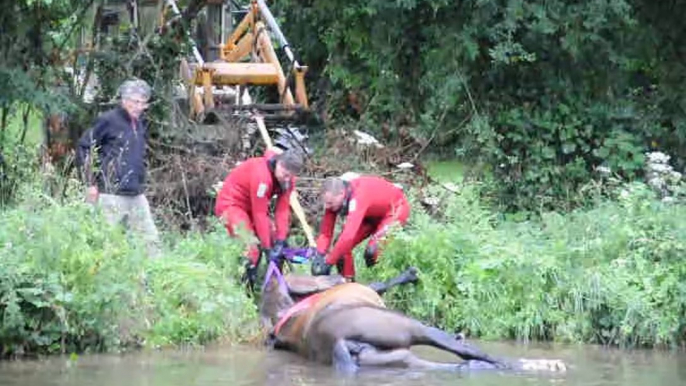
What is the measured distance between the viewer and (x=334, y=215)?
1438 cm

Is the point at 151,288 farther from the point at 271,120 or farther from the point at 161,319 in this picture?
the point at 271,120

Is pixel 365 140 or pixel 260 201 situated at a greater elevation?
pixel 365 140

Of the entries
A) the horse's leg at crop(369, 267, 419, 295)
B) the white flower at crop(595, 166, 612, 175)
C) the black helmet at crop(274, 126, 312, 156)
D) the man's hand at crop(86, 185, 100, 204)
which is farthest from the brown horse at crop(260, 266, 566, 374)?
the black helmet at crop(274, 126, 312, 156)

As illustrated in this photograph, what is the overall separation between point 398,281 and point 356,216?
0.81 metres

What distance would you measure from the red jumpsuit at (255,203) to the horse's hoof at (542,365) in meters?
3.37

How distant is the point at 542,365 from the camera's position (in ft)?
37.9

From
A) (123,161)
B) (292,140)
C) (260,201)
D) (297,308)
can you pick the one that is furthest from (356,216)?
(292,140)

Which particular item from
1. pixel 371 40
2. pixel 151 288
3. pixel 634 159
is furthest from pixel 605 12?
pixel 151 288

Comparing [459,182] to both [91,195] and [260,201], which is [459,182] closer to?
[260,201]

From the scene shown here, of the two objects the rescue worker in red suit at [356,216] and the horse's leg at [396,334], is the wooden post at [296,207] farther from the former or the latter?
the horse's leg at [396,334]

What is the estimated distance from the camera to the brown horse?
11562mm

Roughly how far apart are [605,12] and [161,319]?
22.5 feet

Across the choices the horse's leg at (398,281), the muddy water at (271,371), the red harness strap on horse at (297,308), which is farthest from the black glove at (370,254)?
the muddy water at (271,371)

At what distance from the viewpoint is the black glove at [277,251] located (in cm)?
1400
